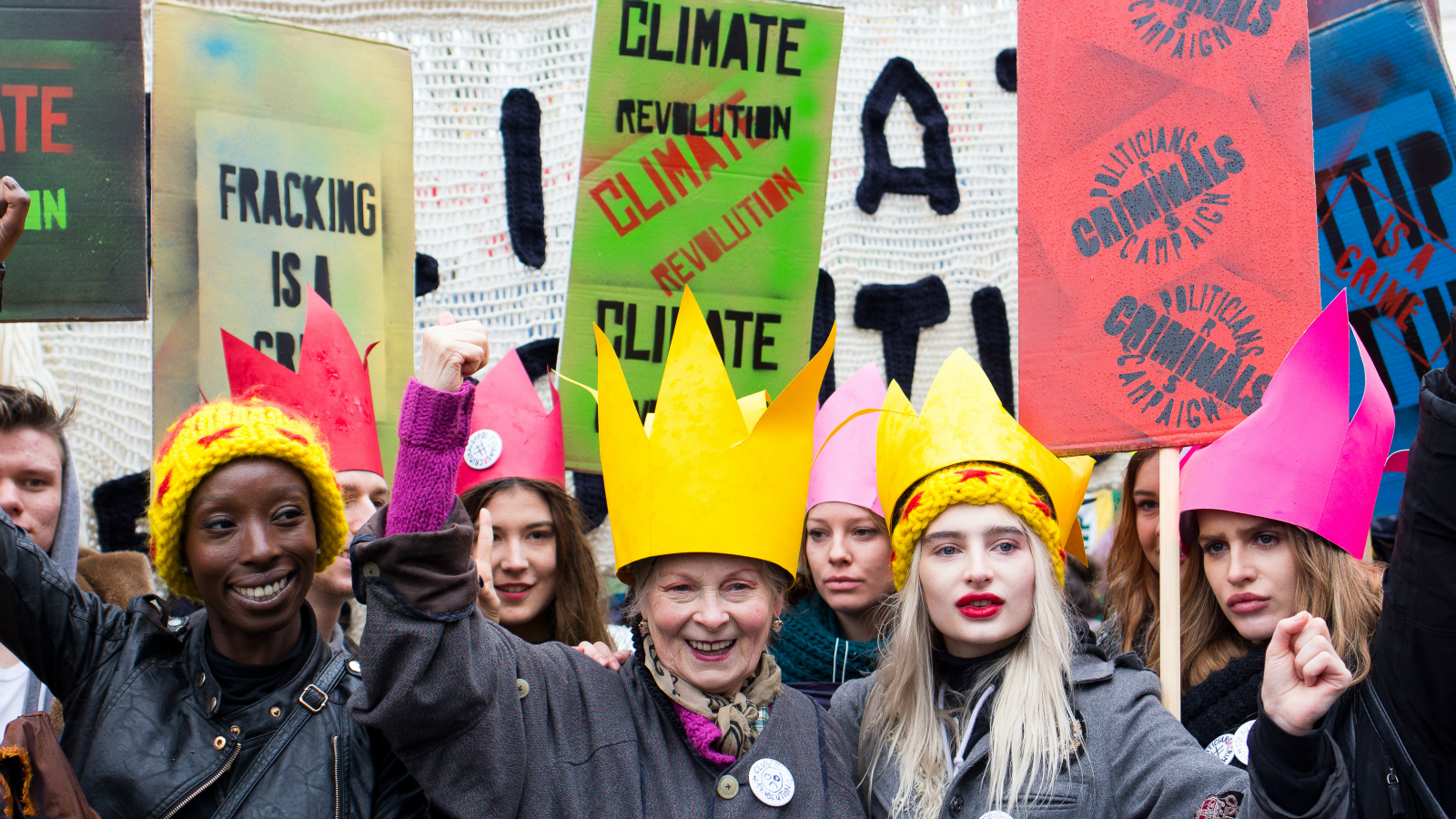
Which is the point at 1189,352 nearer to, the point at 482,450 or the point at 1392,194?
the point at 1392,194

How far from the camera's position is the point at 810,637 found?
11.3 ft

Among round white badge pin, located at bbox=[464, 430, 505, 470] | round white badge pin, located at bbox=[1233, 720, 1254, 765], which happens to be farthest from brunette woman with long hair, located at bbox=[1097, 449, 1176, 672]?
round white badge pin, located at bbox=[464, 430, 505, 470]

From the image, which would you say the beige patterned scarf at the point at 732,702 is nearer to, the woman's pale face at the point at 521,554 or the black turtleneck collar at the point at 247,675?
the black turtleneck collar at the point at 247,675

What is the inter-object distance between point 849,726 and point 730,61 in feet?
7.27

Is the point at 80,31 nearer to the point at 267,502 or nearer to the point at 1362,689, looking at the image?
the point at 267,502

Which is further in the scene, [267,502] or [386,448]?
[386,448]

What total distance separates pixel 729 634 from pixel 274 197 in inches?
80.3

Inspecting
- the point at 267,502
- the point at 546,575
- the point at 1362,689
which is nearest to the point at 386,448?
the point at 546,575

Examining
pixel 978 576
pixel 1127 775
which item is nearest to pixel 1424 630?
pixel 1127 775

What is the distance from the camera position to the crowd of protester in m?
1.97

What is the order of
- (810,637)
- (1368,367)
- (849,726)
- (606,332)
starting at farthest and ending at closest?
(606,332) → (810,637) → (1368,367) → (849,726)

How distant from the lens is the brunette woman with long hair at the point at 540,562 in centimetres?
345

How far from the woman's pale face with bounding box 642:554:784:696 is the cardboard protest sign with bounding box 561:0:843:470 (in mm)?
1443

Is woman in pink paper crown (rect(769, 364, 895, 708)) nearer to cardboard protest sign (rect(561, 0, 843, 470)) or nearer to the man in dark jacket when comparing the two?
cardboard protest sign (rect(561, 0, 843, 470))
